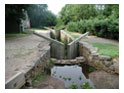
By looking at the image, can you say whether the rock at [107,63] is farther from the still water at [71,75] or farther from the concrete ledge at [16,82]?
the concrete ledge at [16,82]

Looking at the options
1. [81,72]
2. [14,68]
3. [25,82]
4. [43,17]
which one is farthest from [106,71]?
[43,17]

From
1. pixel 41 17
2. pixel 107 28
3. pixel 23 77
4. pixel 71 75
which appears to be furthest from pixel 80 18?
pixel 23 77

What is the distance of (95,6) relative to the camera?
19.1m

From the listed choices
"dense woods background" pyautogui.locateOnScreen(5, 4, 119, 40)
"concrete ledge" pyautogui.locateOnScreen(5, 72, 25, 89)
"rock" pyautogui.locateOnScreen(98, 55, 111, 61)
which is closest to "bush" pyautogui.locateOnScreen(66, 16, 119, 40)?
"dense woods background" pyautogui.locateOnScreen(5, 4, 119, 40)

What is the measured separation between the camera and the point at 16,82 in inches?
111

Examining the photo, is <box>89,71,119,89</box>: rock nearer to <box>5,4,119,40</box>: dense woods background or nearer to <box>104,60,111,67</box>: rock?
<box>104,60,111,67</box>: rock

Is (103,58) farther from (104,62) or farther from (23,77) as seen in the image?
(23,77)

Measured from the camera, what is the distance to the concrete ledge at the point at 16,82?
103 inches

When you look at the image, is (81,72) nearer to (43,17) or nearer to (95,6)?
(95,6)

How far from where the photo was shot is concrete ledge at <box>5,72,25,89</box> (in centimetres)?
260

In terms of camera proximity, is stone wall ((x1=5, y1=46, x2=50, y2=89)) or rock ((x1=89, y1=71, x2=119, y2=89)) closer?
stone wall ((x1=5, y1=46, x2=50, y2=89))

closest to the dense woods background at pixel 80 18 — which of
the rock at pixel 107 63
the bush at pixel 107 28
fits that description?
the bush at pixel 107 28

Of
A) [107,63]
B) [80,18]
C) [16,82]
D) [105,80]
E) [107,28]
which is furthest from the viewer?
[80,18]

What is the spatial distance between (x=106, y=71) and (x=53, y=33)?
52.4 ft
